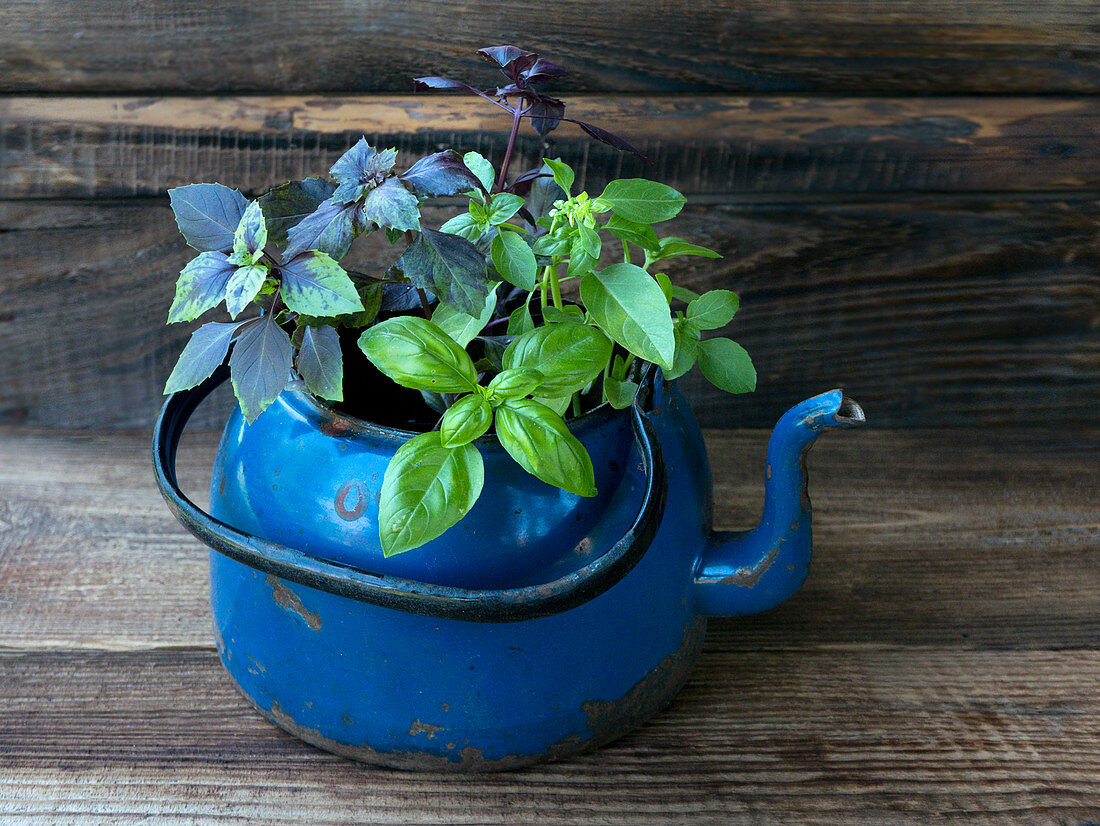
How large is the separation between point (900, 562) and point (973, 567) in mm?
→ 60

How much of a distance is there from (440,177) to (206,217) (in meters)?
0.13

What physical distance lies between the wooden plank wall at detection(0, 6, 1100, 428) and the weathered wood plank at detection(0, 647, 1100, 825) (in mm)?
413

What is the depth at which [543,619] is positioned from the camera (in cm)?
52

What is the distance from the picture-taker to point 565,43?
0.87m

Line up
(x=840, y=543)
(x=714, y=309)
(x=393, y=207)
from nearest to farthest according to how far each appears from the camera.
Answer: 1. (x=393, y=207)
2. (x=714, y=309)
3. (x=840, y=543)

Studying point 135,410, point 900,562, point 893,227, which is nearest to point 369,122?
point 135,410

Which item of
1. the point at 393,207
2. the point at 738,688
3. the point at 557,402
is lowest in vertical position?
the point at 738,688

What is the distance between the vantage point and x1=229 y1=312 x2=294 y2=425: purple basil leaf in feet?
1.51

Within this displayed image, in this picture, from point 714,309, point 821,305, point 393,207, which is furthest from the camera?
point 821,305

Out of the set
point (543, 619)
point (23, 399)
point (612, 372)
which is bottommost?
point (23, 399)

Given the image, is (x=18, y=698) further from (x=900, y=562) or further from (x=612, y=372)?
(x=900, y=562)

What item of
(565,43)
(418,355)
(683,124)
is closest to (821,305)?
(683,124)

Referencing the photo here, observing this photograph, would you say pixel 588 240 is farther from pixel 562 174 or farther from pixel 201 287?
pixel 201 287

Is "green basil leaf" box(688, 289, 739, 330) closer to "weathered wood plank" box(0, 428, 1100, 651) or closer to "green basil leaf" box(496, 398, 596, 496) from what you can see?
"green basil leaf" box(496, 398, 596, 496)
